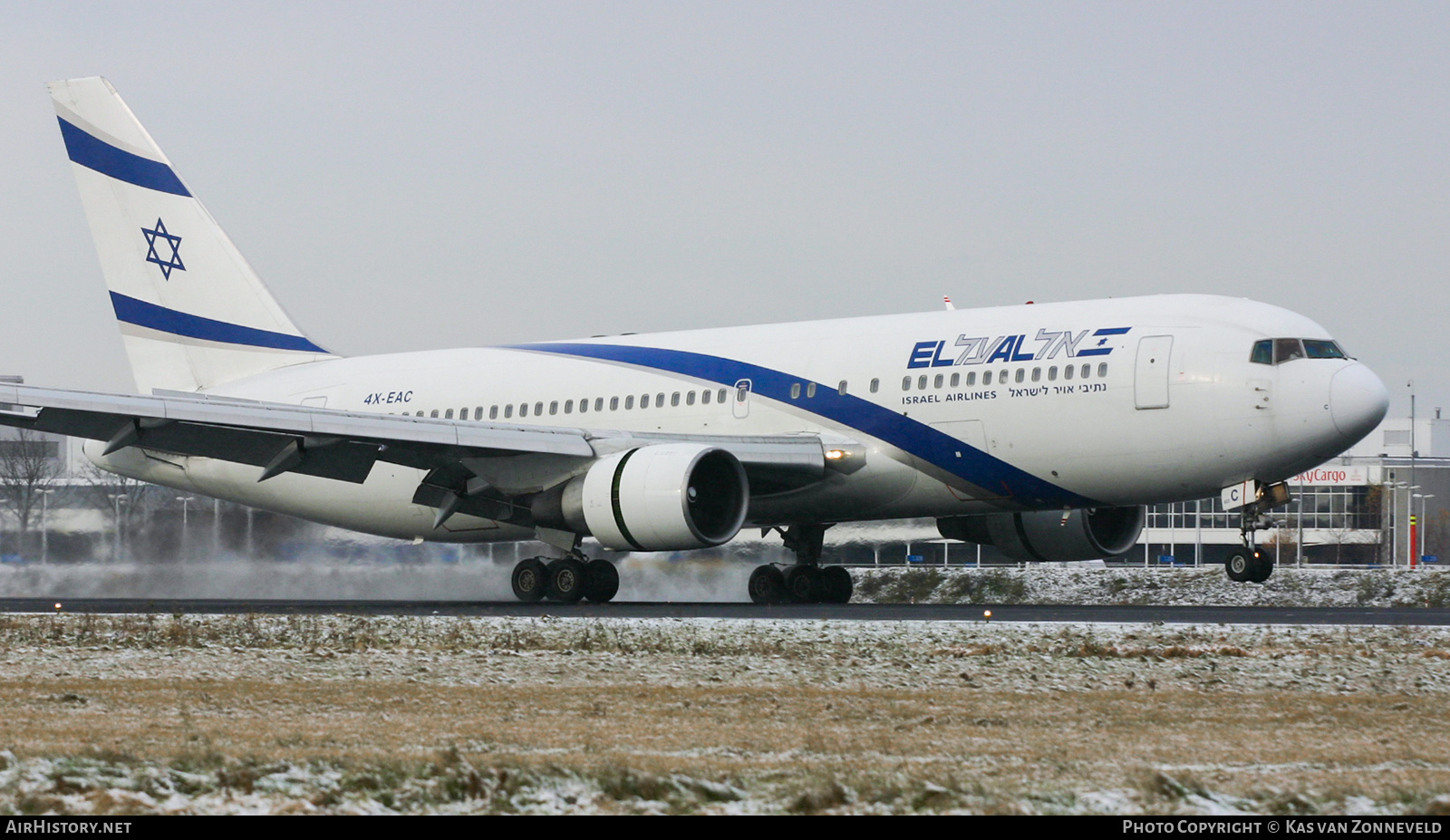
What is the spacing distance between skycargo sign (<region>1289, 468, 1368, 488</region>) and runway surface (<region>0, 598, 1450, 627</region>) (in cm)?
7472

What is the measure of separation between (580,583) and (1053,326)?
742 centimetres

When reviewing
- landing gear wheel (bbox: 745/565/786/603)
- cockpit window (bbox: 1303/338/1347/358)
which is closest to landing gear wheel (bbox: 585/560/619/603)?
landing gear wheel (bbox: 745/565/786/603)

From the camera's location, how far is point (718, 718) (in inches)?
400

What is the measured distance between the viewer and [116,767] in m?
7.41

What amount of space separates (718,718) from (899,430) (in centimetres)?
1251

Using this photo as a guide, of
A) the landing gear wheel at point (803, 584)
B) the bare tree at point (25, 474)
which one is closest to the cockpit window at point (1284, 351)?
the landing gear wheel at point (803, 584)

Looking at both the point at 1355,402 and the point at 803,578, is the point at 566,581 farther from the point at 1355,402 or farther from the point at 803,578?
the point at 1355,402

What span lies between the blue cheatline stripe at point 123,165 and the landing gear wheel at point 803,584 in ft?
42.4

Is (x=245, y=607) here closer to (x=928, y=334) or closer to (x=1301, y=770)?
(x=928, y=334)

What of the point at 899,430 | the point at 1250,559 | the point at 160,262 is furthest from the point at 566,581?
the point at 160,262

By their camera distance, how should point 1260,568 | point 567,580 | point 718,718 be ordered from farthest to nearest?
point 567,580 → point 1260,568 → point 718,718

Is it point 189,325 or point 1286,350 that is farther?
A: point 189,325

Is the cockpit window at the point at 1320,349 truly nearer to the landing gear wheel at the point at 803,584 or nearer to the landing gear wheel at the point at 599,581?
the landing gear wheel at the point at 803,584

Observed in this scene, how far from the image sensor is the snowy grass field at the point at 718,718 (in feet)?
22.9
